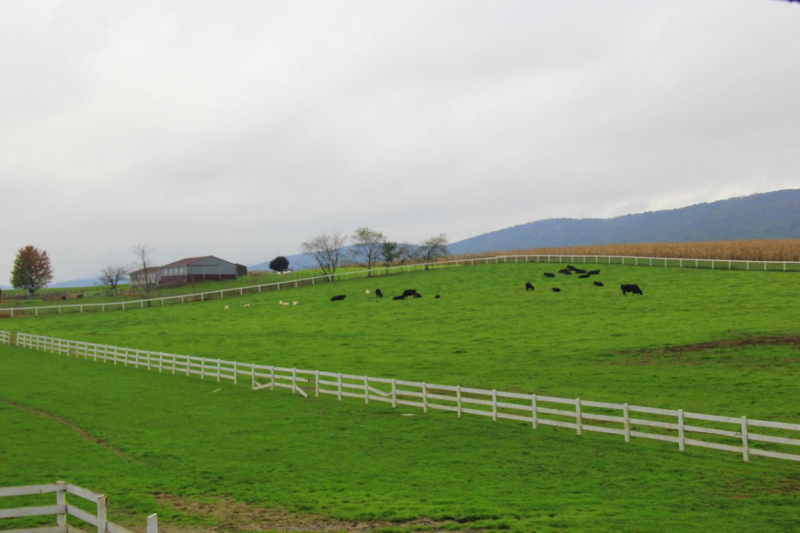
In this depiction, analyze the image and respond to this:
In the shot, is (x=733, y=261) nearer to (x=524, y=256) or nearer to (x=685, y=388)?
(x=524, y=256)

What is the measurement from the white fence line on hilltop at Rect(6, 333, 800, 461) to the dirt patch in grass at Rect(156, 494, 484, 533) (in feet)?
23.4

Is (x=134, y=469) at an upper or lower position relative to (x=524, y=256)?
lower

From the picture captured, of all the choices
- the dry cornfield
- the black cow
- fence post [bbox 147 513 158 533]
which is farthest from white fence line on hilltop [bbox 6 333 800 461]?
the dry cornfield

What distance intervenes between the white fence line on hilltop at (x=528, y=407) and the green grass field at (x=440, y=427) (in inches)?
17.1

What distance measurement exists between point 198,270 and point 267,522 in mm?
95101

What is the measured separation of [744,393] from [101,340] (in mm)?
42192

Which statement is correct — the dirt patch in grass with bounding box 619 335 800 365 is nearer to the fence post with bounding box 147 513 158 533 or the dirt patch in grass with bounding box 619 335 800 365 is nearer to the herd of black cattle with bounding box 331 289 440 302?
the fence post with bounding box 147 513 158 533

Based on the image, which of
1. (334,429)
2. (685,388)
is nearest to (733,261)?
A: (685,388)

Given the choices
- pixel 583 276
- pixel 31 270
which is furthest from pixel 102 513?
pixel 31 270

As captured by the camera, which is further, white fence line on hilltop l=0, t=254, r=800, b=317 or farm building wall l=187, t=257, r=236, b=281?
farm building wall l=187, t=257, r=236, b=281

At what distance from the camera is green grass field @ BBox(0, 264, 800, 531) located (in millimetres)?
12312

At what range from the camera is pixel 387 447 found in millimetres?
17453

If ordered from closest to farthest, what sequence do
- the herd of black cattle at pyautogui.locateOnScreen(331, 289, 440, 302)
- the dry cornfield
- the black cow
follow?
the herd of black cattle at pyautogui.locateOnScreen(331, 289, 440, 302)
the black cow
the dry cornfield

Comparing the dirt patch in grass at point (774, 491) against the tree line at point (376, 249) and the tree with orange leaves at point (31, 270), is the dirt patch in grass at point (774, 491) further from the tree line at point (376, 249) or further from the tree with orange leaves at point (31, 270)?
the tree with orange leaves at point (31, 270)
